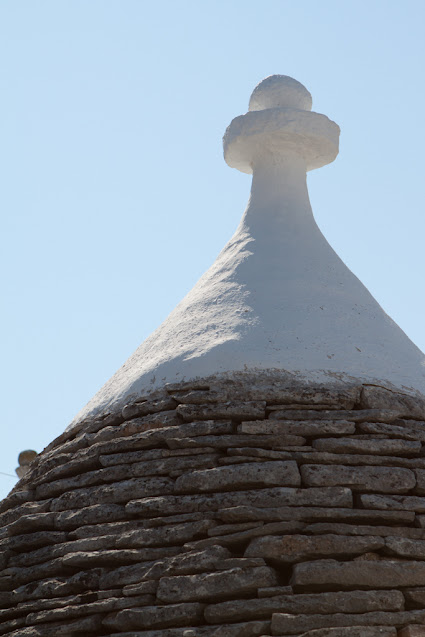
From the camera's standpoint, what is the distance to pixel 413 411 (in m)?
5.36

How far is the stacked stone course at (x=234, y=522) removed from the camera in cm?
449

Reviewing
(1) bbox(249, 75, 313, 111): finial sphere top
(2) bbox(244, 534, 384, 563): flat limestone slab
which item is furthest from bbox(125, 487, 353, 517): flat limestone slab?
(1) bbox(249, 75, 313, 111): finial sphere top

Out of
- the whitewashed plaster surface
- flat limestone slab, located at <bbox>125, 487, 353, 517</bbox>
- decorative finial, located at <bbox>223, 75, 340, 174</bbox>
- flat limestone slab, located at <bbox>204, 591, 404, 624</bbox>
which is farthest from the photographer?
decorative finial, located at <bbox>223, 75, 340, 174</bbox>

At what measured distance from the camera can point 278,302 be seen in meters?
5.99

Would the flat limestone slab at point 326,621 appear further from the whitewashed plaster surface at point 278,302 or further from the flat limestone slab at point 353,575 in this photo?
the whitewashed plaster surface at point 278,302

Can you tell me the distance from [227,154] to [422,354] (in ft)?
7.37

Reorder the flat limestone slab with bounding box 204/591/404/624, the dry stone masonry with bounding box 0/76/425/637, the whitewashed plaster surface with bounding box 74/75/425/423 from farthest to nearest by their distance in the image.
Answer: the whitewashed plaster surface with bounding box 74/75/425/423 < the dry stone masonry with bounding box 0/76/425/637 < the flat limestone slab with bounding box 204/591/404/624

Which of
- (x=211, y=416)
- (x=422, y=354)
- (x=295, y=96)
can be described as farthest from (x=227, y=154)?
(x=211, y=416)

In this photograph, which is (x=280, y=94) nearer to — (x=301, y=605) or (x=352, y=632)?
(x=301, y=605)

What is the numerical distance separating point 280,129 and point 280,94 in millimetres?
421

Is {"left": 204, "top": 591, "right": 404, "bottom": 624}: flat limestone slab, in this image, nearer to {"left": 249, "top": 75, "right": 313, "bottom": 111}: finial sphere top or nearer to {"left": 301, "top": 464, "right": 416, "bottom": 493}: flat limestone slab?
{"left": 301, "top": 464, "right": 416, "bottom": 493}: flat limestone slab

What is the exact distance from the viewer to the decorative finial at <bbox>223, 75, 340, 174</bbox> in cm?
690

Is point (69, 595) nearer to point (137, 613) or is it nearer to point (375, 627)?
point (137, 613)

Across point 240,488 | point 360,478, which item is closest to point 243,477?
point 240,488
